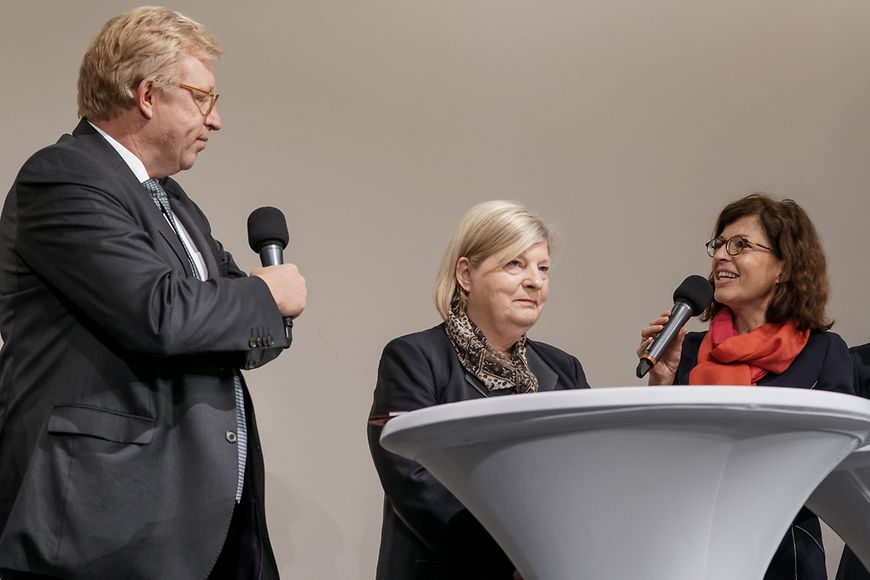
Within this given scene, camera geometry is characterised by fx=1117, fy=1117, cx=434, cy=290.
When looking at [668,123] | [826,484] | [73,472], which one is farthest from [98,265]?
[668,123]

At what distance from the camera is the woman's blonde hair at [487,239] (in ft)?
9.27

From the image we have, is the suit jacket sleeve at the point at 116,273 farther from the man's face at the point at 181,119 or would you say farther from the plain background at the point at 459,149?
the plain background at the point at 459,149

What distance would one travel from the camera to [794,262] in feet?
11.0

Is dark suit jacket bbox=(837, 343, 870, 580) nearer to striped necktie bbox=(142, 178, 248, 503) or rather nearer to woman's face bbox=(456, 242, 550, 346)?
woman's face bbox=(456, 242, 550, 346)

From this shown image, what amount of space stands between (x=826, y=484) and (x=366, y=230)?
2360mm

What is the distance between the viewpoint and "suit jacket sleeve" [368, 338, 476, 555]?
7.56 feet

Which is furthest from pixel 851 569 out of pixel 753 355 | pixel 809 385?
pixel 753 355

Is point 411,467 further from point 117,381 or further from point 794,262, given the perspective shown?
point 794,262

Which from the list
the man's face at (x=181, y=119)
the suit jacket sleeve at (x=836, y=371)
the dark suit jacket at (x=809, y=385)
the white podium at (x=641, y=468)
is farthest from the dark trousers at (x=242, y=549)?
the suit jacket sleeve at (x=836, y=371)

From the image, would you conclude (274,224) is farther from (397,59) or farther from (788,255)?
(397,59)

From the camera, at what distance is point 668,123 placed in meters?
4.41

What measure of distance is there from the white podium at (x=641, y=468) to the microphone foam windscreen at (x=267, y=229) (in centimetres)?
81

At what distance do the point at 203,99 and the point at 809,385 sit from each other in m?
1.85

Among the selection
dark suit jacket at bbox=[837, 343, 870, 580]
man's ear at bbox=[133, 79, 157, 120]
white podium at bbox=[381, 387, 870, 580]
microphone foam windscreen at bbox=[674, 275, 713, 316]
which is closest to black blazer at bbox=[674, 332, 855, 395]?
dark suit jacket at bbox=[837, 343, 870, 580]
